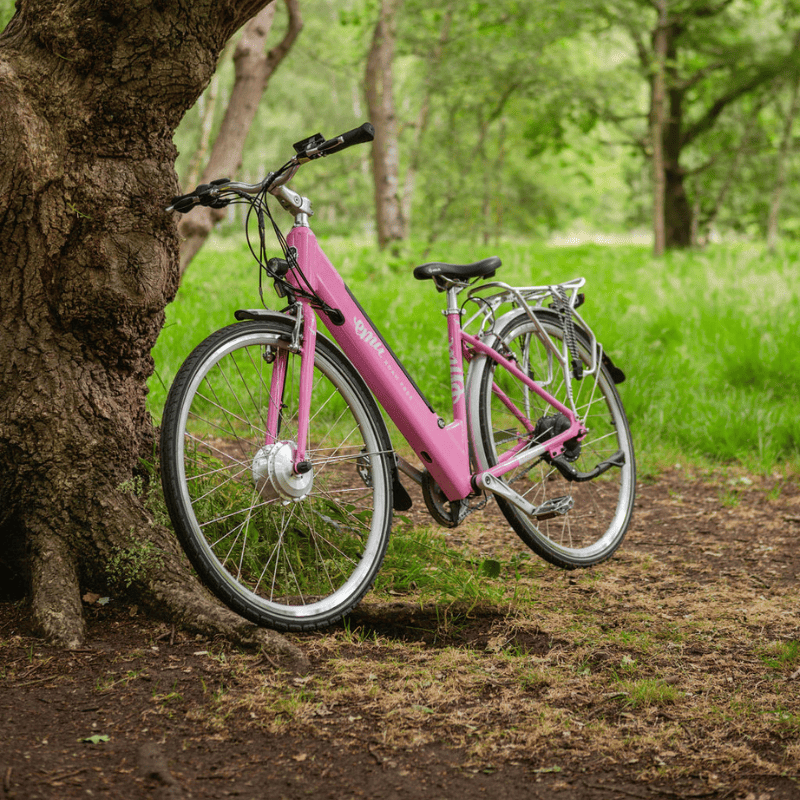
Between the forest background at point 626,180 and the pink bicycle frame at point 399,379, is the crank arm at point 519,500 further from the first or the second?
the forest background at point 626,180

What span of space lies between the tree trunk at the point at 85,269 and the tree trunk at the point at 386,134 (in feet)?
28.4

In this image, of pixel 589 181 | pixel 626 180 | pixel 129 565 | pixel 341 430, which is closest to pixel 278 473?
pixel 129 565

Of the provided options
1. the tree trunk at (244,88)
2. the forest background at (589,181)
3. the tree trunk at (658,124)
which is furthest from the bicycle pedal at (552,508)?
the tree trunk at (658,124)

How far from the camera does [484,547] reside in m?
3.70

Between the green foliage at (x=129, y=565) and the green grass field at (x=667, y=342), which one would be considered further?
the green grass field at (x=667, y=342)

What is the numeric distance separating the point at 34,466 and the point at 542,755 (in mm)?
1673

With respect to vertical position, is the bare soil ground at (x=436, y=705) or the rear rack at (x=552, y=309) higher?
the rear rack at (x=552, y=309)

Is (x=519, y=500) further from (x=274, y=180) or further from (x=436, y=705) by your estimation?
(x=274, y=180)

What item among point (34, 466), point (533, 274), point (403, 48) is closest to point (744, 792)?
point (34, 466)

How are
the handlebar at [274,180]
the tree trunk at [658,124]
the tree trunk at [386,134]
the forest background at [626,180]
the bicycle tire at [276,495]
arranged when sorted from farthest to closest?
the tree trunk at [658,124] → the tree trunk at [386,134] → the forest background at [626,180] → the handlebar at [274,180] → the bicycle tire at [276,495]

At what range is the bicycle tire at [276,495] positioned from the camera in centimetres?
241

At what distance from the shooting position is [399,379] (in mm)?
2977

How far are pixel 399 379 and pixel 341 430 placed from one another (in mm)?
392

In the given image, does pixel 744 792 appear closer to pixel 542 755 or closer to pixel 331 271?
pixel 542 755
